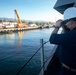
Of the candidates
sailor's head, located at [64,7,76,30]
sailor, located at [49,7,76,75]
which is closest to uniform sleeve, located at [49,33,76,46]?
sailor, located at [49,7,76,75]

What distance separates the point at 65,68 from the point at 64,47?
0.21 metres

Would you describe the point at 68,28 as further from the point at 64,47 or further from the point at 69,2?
the point at 69,2

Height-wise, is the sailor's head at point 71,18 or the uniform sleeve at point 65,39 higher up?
the sailor's head at point 71,18

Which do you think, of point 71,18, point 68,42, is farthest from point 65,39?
point 71,18

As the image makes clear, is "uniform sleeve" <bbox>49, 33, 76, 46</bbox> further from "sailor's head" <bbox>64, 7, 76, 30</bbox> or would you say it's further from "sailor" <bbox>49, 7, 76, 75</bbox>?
"sailor's head" <bbox>64, 7, 76, 30</bbox>

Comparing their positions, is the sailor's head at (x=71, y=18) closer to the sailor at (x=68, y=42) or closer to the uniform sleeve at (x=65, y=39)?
the sailor at (x=68, y=42)

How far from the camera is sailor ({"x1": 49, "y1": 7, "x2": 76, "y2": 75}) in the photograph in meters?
1.36

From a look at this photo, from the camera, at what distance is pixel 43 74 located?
3.19 m

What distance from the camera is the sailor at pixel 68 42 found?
4.45 feet

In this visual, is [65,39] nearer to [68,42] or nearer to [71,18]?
[68,42]

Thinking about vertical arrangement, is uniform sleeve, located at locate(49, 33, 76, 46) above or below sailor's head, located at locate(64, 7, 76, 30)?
below

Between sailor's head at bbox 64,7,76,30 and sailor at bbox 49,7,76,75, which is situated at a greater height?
sailor's head at bbox 64,7,76,30

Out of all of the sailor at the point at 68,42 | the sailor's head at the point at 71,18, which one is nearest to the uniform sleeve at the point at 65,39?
the sailor at the point at 68,42

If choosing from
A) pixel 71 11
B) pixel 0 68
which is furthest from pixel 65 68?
pixel 0 68
